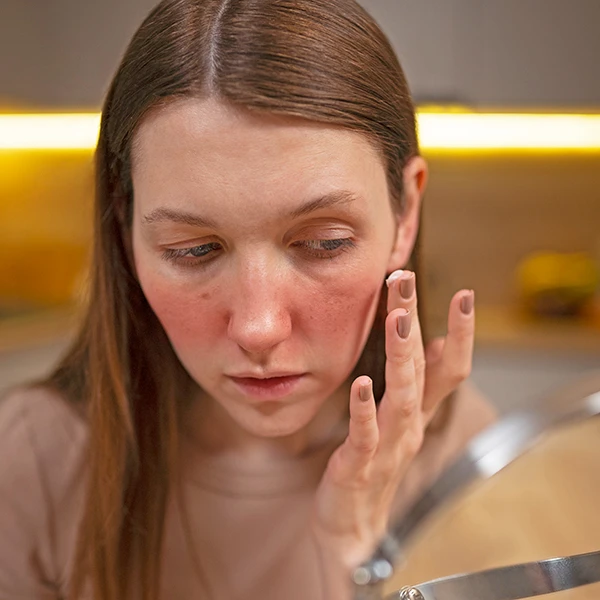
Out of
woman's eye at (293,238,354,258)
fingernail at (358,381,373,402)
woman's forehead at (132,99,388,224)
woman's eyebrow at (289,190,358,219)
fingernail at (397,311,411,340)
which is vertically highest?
woman's forehead at (132,99,388,224)

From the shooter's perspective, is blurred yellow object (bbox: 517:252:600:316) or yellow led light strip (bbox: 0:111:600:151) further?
blurred yellow object (bbox: 517:252:600:316)

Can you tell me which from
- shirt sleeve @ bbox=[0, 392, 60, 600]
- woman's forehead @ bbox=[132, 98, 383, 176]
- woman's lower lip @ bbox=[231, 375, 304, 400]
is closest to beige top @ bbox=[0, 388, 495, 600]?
shirt sleeve @ bbox=[0, 392, 60, 600]

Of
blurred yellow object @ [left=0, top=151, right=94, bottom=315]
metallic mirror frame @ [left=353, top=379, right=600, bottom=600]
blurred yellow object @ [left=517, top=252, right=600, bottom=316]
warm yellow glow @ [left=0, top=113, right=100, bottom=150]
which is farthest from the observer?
blurred yellow object @ [left=517, top=252, right=600, bottom=316]

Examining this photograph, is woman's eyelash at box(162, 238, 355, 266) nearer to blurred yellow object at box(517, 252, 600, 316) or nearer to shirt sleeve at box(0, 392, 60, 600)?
shirt sleeve at box(0, 392, 60, 600)

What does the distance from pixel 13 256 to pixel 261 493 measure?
75 centimetres

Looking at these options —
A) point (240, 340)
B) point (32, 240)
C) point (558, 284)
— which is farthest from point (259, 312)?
point (558, 284)

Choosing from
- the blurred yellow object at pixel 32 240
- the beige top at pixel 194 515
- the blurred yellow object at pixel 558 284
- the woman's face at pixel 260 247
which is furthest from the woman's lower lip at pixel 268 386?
the blurred yellow object at pixel 558 284

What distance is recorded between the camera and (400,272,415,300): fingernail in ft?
1.26

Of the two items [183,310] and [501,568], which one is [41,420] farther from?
[501,568]

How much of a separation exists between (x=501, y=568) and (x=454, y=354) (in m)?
0.12

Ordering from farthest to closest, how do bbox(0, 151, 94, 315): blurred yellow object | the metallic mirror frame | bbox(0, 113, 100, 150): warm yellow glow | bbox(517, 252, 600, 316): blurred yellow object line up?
bbox(517, 252, 600, 316): blurred yellow object < bbox(0, 151, 94, 315): blurred yellow object < bbox(0, 113, 100, 150): warm yellow glow < the metallic mirror frame

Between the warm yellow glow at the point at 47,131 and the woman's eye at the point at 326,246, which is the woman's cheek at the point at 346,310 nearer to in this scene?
the woman's eye at the point at 326,246

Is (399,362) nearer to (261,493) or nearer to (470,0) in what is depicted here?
(261,493)

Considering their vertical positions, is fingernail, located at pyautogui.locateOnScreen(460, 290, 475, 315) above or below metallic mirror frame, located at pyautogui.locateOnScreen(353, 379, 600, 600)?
above
